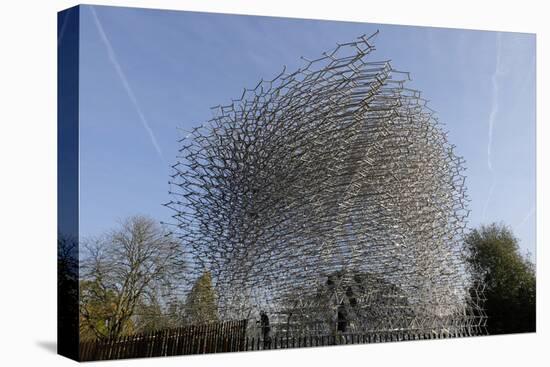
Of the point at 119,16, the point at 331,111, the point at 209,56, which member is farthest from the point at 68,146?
the point at 331,111

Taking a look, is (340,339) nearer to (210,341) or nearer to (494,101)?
(210,341)

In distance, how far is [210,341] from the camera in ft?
39.8

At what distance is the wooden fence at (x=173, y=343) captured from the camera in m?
10.9

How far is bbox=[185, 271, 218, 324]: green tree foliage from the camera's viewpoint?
12.6m

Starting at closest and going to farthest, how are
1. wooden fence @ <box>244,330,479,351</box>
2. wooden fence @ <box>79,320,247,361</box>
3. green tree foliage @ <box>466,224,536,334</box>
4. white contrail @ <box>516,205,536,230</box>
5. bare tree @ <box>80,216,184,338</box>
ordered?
1. wooden fence @ <box>79,320,247,361</box>
2. bare tree @ <box>80,216,184,338</box>
3. wooden fence @ <box>244,330,479,351</box>
4. white contrail @ <box>516,205,536,230</box>
5. green tree foliage @ <box>466,224,536,334</box>

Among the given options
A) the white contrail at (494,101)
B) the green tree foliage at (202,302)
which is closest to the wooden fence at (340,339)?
the green tree foliage at (202,302)

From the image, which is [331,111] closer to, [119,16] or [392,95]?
[392,95]

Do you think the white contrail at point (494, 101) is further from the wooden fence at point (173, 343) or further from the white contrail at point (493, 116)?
the wooden fence at point (173, 343)

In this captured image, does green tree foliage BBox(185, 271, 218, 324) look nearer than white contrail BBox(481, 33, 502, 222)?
Yes

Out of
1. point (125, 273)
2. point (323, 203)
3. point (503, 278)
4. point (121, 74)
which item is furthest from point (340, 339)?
point (121, 74)

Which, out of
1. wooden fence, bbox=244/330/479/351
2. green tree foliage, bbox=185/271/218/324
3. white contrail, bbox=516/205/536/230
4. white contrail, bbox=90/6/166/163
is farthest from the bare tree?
white contrail, bbox=516/205/536/230

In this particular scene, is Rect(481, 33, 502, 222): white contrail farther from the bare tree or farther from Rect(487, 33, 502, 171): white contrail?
the bare tree

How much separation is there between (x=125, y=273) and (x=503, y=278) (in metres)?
7.04

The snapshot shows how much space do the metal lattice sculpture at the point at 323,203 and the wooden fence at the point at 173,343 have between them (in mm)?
464
